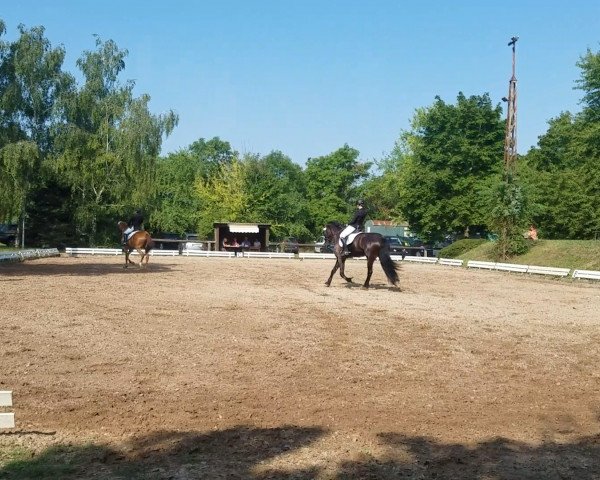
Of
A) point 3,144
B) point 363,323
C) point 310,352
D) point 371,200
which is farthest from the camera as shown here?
point 371,200

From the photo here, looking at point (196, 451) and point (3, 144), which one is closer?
point (196, 451)

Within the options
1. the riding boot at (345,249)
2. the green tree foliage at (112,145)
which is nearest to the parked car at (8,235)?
the green tree foliage at (112,145)

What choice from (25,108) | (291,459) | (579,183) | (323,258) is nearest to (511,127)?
(579,183)

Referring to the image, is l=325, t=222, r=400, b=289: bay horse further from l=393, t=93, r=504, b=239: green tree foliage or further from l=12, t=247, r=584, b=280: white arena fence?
l=393, t=93, r=504, b=239: green tree foliage

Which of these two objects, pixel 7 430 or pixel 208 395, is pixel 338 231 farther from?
pixel 7 430

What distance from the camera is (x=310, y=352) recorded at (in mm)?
11711

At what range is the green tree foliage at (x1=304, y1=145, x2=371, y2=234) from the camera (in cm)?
8419

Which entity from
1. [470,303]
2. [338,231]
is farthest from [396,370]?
[338,231]

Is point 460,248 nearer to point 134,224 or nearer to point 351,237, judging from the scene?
point 134,224

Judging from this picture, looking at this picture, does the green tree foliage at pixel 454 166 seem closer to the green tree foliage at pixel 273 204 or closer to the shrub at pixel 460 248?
the shrub at pixel 460 248

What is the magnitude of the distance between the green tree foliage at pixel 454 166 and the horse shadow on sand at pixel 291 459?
54090 mm

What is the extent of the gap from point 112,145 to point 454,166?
29310mm

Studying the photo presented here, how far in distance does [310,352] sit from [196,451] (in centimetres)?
518

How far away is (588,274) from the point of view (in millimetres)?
33406
